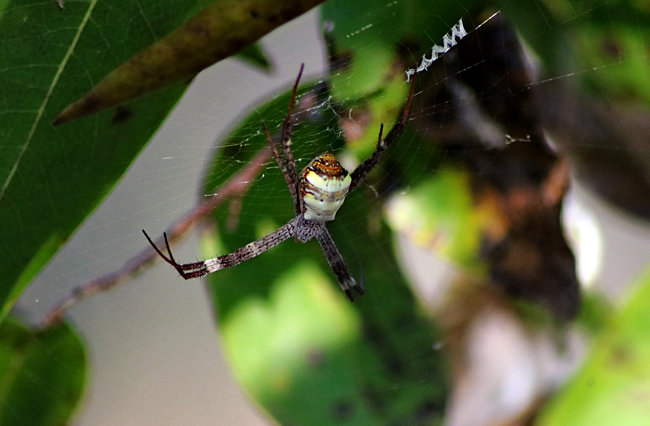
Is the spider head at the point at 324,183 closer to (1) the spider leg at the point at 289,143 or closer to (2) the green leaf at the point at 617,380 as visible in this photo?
(1) the spider leg at the point at 289,143

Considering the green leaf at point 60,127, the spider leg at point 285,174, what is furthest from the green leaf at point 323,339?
the green leaf at point 60,127

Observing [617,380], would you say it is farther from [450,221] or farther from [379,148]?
[379,148]

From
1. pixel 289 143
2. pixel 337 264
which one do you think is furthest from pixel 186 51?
pixel 337 264

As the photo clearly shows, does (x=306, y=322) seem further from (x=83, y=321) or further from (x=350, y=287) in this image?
(x=83, y=321)

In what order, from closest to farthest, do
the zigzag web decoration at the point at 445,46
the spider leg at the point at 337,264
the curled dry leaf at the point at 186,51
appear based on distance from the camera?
the curled dry leaf at the point at 186,51, the zigzag web decoration at the point at 445,46, the spider leg at the point at 337,264

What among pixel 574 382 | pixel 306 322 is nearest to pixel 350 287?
pixel 306 322

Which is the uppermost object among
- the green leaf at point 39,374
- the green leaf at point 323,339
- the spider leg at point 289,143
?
the spider leg at point 289,143
